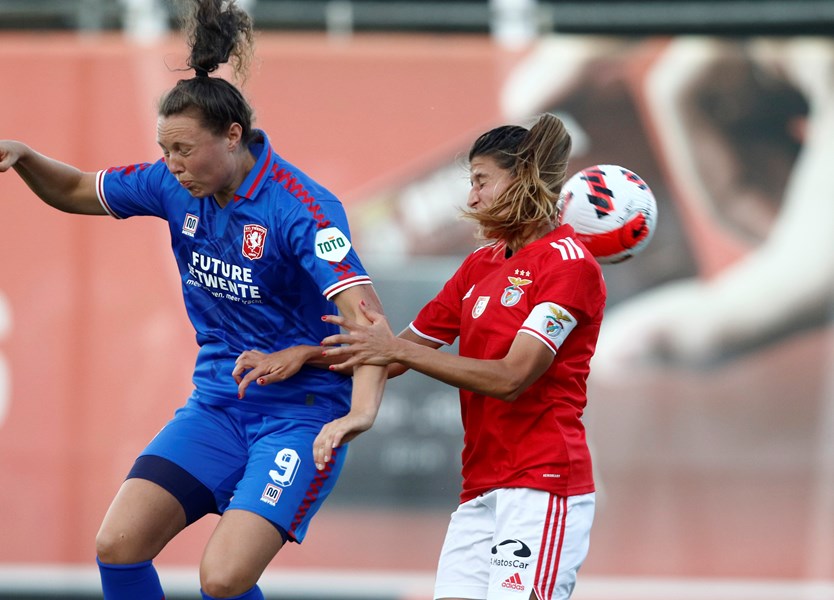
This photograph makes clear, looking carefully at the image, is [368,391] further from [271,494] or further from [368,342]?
[271,494]

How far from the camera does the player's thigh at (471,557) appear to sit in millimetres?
3203

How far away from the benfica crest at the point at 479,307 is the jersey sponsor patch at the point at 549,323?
194 mm

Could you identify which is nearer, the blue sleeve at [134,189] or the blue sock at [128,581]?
the blue sock at [128,581]

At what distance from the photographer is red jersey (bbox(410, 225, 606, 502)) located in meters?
3.12

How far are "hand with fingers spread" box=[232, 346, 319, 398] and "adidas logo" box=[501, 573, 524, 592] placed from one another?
85 centimetres

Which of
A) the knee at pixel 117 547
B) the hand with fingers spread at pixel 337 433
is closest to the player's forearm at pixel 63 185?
the knee at pixel 117 547

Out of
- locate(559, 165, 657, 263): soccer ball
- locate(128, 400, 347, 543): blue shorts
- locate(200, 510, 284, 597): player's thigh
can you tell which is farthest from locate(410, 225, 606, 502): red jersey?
locate(200, 510, 284, 597): player's thigh

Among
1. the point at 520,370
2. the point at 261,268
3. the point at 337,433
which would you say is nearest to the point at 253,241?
the point at 261,268

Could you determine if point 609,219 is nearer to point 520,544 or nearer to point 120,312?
point 520,544

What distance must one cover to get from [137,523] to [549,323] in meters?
1.28

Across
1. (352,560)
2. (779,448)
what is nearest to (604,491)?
(779,448)

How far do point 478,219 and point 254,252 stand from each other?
0.66 meters

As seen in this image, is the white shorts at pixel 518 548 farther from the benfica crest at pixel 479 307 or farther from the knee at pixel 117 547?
the knee at pixel 117 547

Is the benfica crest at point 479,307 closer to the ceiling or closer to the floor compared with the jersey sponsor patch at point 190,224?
closer to the floor
